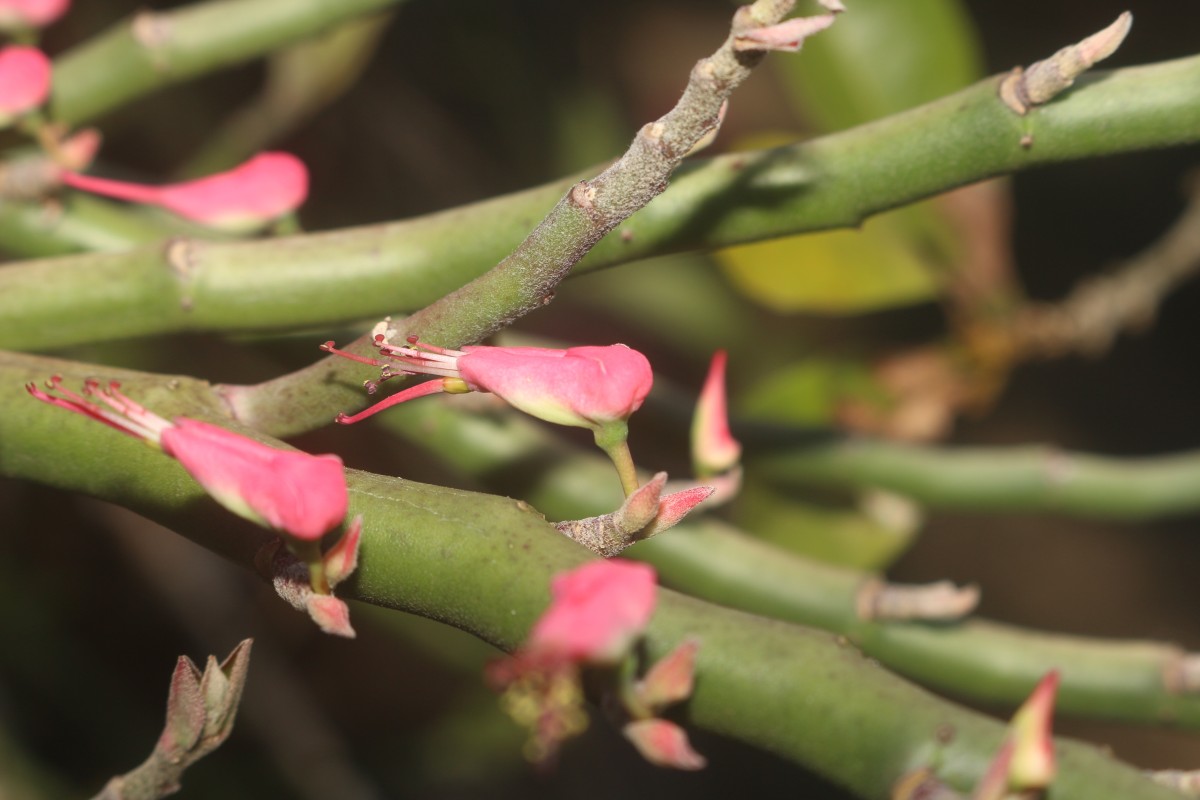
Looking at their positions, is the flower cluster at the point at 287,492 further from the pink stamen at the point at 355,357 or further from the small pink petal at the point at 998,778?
the small pink petal at the point at 998,778

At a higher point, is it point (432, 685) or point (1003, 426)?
point (1003, 426)

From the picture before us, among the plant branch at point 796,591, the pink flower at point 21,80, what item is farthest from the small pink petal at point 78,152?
the plant branch at point 796,591

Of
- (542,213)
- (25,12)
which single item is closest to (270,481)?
(542,213)

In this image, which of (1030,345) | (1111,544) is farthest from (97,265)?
(1111,544)

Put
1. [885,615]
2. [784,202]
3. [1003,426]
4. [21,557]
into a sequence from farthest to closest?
[1003,426], [21,557], [885,615], [784,202]

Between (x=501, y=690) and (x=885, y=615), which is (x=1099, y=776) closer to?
(x=501, y=690)

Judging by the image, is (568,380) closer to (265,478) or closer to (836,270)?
(265,478)
